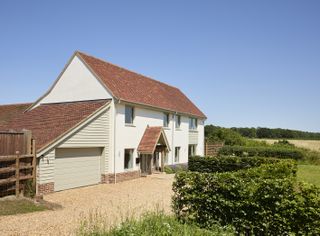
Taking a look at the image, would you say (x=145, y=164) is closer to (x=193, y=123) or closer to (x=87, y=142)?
(x=87, y=142)

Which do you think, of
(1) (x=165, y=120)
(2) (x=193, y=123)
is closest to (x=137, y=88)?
(1) (x=165, y=120)

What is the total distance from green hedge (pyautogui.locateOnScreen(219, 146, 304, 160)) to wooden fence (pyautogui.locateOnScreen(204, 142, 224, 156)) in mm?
685

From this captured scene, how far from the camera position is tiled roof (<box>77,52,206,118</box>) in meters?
22.3

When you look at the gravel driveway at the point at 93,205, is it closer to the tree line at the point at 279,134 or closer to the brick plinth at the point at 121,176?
the brick plinth at the point at 121,176

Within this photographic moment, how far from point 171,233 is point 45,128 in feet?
42.3

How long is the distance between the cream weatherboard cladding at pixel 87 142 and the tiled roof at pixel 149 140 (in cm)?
363

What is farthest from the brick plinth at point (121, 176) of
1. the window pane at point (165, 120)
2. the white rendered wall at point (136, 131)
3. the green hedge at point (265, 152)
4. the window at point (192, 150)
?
the green hedge at point (265, 152)

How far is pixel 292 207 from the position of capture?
8156 millimetres

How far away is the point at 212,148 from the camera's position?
1598 inches

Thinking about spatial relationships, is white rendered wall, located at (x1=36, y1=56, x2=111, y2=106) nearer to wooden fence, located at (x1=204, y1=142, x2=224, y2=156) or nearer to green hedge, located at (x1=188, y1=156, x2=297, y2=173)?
green hedge, located at (x1=188, y1=156, x2=297, y2=173)

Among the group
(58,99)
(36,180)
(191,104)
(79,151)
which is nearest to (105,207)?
(36,180)

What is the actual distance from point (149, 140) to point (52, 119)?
7520 mm

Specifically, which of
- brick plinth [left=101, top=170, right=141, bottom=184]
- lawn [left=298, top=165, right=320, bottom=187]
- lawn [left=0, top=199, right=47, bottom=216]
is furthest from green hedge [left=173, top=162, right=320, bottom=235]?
lawn [left=298, top=165, right=320, bottom=187]

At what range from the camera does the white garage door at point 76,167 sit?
17.0 meters
